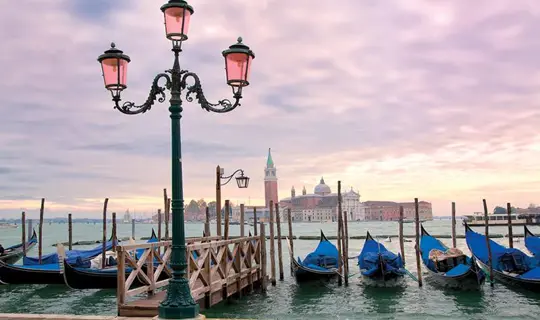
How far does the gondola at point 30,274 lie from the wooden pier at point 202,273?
8.56 feet

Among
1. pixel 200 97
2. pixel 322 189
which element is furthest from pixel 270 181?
pixel 200 97

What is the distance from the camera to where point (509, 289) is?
11008mm

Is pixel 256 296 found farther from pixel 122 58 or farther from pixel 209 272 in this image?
pixel 122 58

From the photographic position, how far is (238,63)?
14.1ft

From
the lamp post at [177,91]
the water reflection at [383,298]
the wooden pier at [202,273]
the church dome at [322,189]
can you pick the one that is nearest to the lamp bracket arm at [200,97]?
the lamp post at [177,91]

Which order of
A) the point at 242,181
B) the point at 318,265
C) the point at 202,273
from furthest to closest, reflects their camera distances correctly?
the point at 318,265
the point at 242,181
the point at 202,273

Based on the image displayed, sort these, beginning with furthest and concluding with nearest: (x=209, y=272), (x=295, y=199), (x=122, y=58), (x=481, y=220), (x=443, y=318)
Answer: (x=295, y=199), (x=481, y=220), (x=443, y=318), (x=209, y=272), (x=122, y=58)

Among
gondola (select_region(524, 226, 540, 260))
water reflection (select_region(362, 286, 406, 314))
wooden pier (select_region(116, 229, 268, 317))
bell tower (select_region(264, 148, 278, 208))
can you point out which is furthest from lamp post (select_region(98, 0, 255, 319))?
bell tower (select_region(264, 148, 278, 208))

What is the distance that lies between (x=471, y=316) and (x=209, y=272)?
4584mm

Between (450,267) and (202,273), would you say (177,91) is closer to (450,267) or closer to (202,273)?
(202,273)

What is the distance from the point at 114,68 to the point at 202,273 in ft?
14.4

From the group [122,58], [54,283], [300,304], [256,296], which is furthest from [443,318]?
[54,283]

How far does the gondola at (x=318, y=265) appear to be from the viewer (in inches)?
474

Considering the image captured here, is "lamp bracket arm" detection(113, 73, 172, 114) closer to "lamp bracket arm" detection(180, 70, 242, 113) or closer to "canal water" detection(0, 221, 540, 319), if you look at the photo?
"lamp bracket arm" detection(180, 70, 242, 113)
